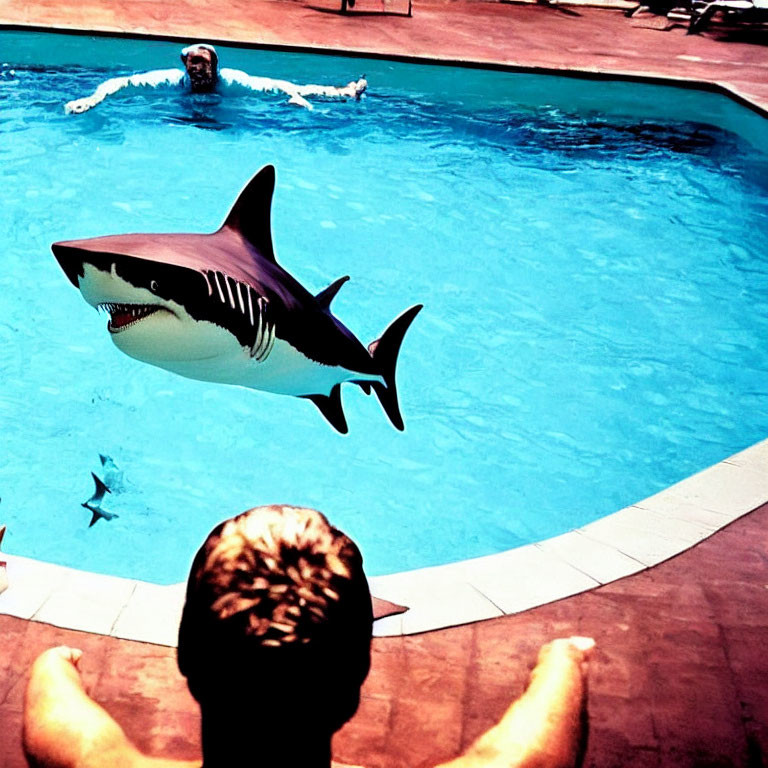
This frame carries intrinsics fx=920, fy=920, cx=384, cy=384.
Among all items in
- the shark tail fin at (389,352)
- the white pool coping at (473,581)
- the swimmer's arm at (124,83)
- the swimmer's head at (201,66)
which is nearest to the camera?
the shark tail fin at (389,352)

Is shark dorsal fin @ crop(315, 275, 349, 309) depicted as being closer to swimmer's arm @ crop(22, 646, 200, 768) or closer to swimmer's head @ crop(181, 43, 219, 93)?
swimmer's arm @ crop(22, 646, 200, 768)

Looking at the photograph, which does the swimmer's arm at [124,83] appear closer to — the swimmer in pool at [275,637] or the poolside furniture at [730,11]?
the swimmer in pool at [275,637]

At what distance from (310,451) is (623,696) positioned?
3.93 m

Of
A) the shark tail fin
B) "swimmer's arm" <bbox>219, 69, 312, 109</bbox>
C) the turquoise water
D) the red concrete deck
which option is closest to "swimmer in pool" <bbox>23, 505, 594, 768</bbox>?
the red concrete deck

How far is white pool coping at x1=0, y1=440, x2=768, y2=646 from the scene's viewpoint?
4008 millimetres

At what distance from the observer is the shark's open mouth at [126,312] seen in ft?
8.61

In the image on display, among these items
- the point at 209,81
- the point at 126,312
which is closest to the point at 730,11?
the point at 209,81

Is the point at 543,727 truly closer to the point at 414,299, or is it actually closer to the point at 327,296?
the point at 327,296

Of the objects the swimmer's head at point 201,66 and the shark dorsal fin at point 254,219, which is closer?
the shark dorsal fin at point 254,219

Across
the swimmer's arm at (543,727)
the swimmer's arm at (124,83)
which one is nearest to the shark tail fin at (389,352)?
the swimmer's arm at (543,727)

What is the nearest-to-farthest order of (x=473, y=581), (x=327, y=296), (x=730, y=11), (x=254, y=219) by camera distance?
(x=254, y=219), (x=327, y=296), (x=473, y=581), (x=730, y=11)

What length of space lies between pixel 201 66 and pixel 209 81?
0.53 meters

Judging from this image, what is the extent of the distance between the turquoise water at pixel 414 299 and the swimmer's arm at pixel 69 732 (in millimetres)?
4648

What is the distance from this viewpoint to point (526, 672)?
12.5 feet
